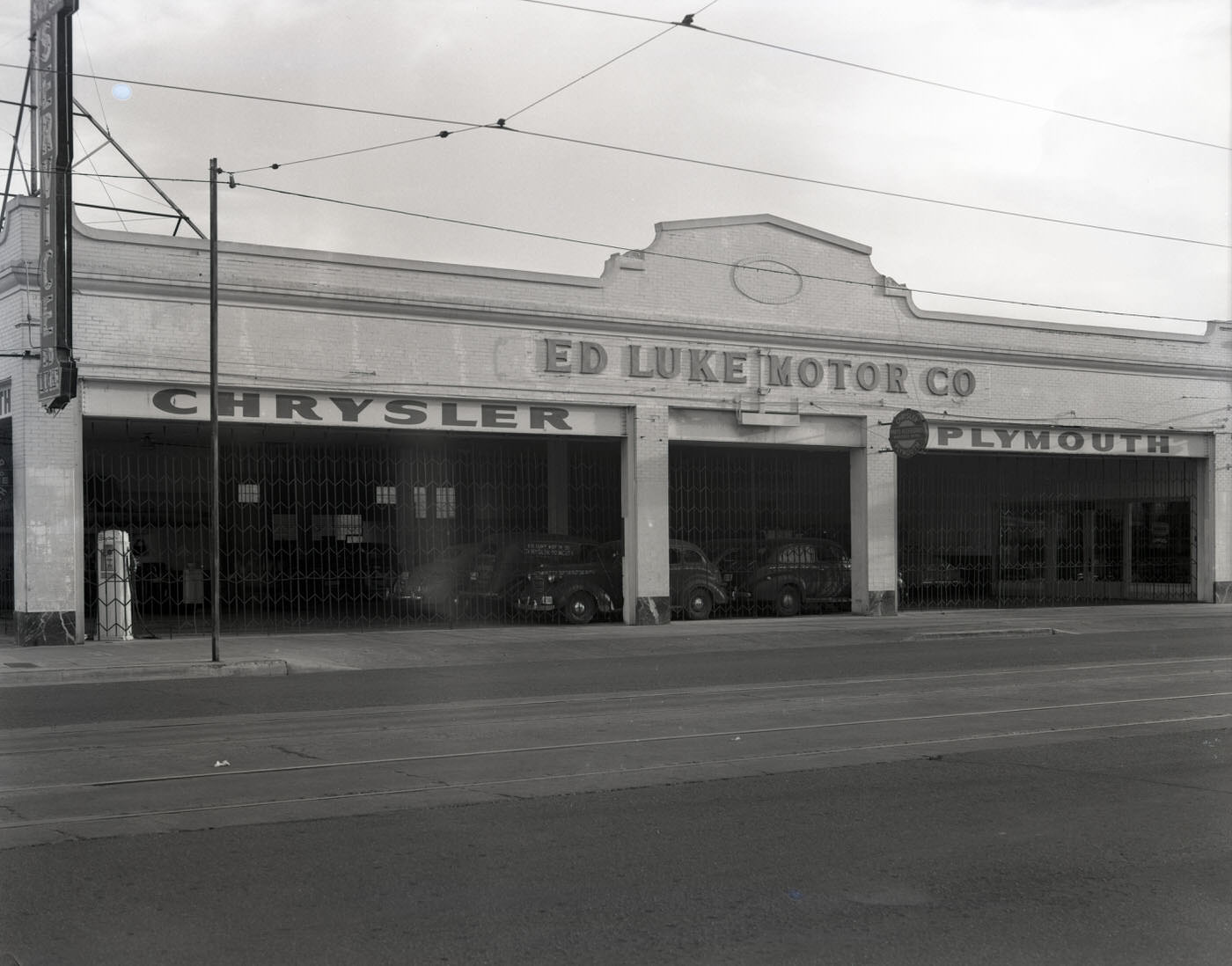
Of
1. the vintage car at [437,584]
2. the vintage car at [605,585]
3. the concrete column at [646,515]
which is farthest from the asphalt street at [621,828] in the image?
the vintage car at [437,584]

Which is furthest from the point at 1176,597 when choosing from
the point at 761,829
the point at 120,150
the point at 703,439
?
the point at 761,829

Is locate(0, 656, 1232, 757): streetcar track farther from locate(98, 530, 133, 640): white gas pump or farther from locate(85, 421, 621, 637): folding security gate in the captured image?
locate(85, 421, 621, 637): folding security gate

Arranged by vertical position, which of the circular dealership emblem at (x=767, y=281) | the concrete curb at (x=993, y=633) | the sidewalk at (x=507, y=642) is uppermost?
the circular dealership emblem at (x=767, y=281)

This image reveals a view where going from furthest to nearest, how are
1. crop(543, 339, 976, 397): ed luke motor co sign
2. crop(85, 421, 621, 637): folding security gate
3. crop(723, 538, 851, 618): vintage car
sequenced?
Answer: crop(723, 538, 851, 618): vintage car < crop(85, 421, 621, 637): folding security gate < crop(543, 339, 976, 397): ed luke motor co sign

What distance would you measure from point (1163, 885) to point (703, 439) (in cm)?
1949

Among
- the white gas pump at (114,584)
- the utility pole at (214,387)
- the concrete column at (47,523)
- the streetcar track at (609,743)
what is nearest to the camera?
the streetcar track at (609,743)

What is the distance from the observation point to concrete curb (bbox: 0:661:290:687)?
1612 cm

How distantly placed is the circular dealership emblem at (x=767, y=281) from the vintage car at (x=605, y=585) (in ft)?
16.6

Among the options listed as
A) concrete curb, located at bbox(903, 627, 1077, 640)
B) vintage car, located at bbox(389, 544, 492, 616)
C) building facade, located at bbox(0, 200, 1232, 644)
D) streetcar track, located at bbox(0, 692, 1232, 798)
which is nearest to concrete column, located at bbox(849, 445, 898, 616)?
building facade, located at bbox(0, 200, 1232, 644)

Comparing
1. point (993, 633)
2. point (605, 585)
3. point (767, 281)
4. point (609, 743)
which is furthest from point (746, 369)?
point (609, 743)

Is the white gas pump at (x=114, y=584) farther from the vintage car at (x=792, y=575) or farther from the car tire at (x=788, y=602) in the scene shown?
the car tire at (x=788, y=602)

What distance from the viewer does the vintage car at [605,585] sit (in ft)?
81.3

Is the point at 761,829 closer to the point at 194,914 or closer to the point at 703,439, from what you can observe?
the point at 194,914

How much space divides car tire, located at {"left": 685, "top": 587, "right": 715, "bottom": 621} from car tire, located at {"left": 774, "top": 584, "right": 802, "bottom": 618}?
1.93 m
